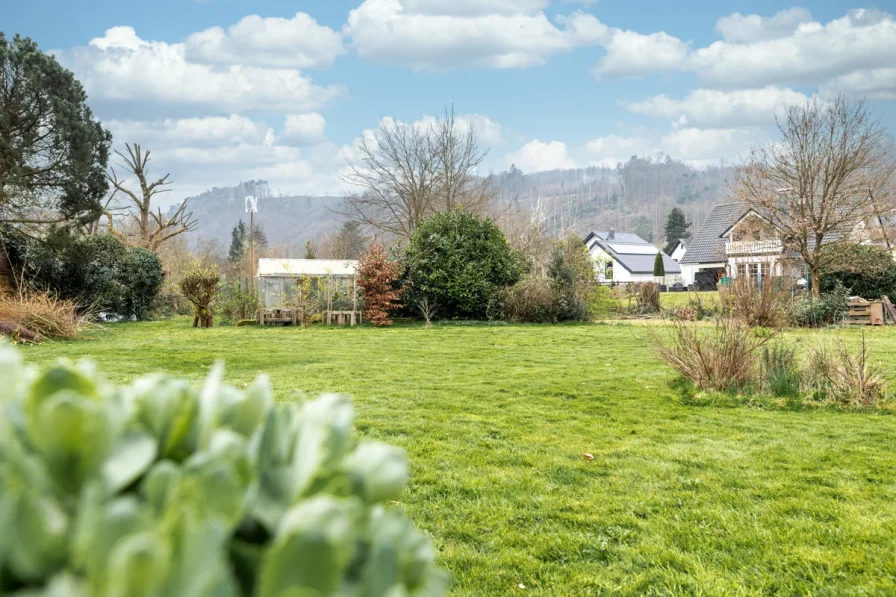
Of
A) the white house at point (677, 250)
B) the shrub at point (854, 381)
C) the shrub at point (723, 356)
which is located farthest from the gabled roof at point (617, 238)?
the shrub at point (854, 381)

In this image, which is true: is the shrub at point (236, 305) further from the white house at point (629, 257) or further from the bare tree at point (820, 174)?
the white house at point (629, 257)

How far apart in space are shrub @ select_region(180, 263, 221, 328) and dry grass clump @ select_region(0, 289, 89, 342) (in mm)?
3698

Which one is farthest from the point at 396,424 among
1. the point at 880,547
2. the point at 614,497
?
the point at 880,547

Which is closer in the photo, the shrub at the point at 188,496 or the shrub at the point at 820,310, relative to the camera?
the shrub at the point at 188,496

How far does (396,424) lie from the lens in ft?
19.7

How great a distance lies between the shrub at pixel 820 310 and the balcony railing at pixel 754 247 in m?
5.26

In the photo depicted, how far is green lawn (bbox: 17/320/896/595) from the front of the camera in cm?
325

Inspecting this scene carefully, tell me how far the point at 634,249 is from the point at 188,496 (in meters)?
65.3

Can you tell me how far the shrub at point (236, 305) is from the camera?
19172 mm

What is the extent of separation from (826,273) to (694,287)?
877 inches

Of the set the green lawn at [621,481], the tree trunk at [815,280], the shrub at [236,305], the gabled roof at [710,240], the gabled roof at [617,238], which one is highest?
the gabled roof at [617,238]

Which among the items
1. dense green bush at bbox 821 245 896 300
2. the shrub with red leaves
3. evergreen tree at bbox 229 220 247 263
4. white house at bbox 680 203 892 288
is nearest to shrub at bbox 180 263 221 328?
the shrub with red leaves

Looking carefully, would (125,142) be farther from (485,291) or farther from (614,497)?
(614,497)

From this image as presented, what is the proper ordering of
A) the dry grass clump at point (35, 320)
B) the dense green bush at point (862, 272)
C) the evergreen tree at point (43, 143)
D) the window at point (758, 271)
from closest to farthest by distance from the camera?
the dry grass clump at point (35, 320)
the evergreen tree at point (43, 143)
the window at point (758, 271)
the dense green bush at point (862, 272)
